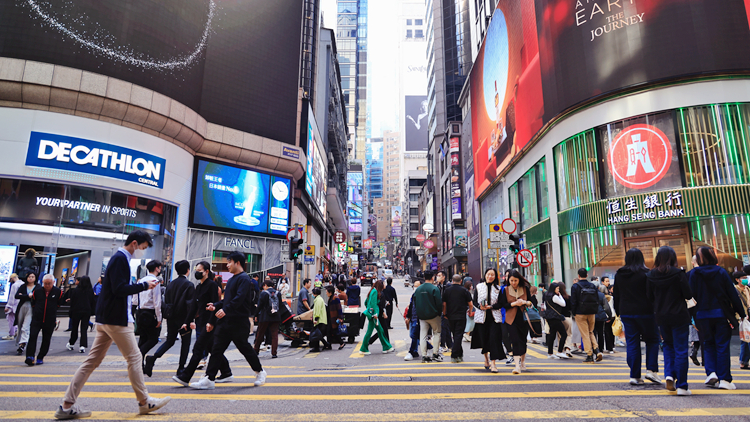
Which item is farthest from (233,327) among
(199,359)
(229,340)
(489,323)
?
(489,323)

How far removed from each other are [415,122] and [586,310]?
13683 cm

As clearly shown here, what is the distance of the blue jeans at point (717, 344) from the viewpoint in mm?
5977

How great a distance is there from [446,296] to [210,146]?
21.6m

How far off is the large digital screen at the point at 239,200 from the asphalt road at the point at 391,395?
59.3 ft

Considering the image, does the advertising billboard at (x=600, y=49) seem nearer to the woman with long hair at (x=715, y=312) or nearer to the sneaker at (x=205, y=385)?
the woman with long hair at (x=715, y=312)

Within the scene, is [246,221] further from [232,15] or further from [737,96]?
[737,96]

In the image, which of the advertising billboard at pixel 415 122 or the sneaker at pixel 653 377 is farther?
the advertising billboard at pixel 415 122

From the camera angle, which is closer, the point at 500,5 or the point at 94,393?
the point at 94,393

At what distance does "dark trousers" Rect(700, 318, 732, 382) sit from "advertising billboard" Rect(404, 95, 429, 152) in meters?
137

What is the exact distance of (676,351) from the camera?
18.6 feet

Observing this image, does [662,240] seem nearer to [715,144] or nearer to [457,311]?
[715,144]

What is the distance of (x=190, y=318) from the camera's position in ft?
24.7

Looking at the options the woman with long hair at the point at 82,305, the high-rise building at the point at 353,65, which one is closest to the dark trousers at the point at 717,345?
the woman with long hair at the point at 82,305

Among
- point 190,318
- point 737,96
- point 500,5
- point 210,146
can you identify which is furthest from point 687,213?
point 210,146
